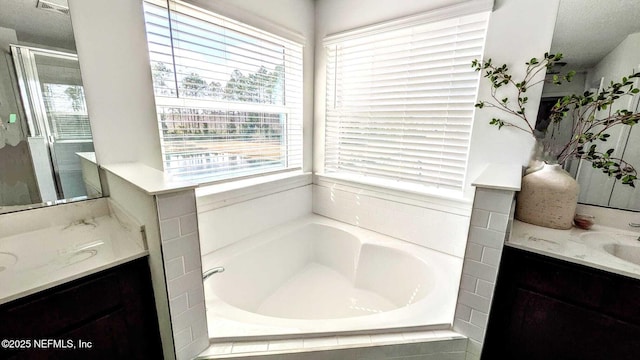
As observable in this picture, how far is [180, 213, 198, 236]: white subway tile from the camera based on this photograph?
91 centimetres

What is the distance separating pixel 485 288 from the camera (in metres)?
1.12

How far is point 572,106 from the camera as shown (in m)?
1.34

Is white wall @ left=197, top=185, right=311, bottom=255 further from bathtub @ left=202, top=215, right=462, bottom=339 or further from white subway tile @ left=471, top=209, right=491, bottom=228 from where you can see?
white subway tile @ left=471, top=209, right=491, bottom=228

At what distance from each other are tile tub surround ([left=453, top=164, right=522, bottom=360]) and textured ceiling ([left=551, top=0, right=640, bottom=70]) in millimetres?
749

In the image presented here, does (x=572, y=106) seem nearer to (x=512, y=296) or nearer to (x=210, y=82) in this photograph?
(x=512, y=296)

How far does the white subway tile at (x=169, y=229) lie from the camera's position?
2.85 feet

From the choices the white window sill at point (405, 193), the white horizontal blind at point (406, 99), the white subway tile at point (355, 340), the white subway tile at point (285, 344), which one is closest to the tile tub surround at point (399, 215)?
the white window sill at point (405, 193)

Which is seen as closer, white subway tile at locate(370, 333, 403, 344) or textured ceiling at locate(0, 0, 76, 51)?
textured ceiling at locate(0, 0, 76, 51)

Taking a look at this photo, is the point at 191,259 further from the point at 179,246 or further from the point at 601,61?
the point at 601,61

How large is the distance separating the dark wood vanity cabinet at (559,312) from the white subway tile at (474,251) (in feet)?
0.48

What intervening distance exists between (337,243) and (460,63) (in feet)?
5.31

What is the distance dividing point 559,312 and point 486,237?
0.45m

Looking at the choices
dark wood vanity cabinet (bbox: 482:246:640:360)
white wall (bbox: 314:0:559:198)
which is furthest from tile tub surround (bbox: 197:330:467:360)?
white wall (bbox: 314:0:559:198)

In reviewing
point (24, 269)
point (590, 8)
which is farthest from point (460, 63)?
point (24, 269)
